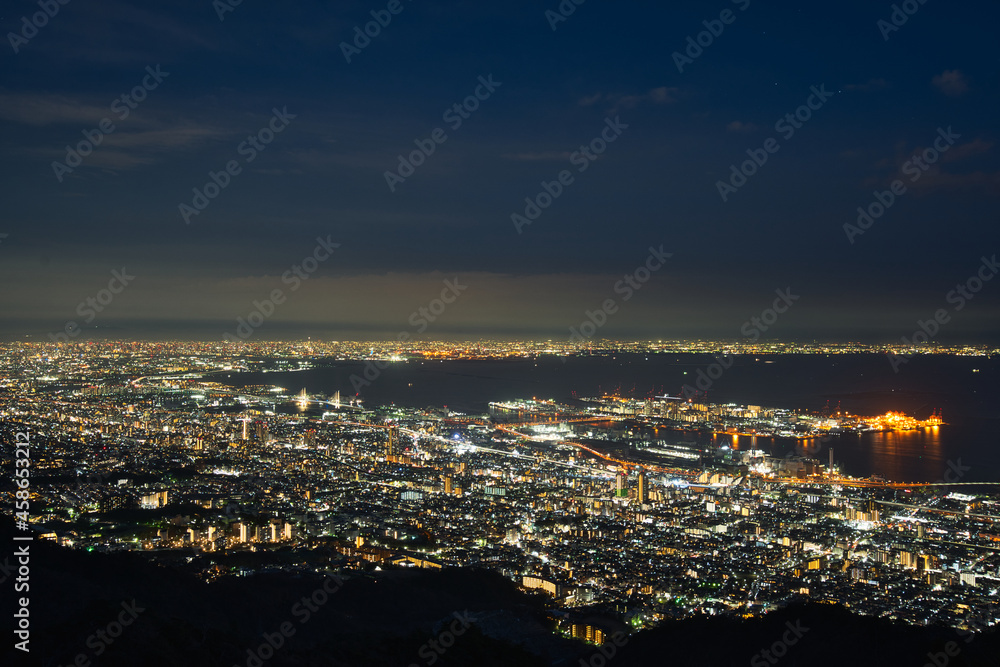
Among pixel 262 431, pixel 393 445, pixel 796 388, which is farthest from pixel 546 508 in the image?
pixel 796 388

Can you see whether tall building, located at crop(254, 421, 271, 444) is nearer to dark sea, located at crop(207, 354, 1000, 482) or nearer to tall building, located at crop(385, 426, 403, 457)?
tall building, located at crop(385, 426, 403, 457)

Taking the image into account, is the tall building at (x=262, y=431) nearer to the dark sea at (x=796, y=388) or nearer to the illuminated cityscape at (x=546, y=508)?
the illuminated cityscape at (x=546, y=508)

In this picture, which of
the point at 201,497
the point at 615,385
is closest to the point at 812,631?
the point at 201,497

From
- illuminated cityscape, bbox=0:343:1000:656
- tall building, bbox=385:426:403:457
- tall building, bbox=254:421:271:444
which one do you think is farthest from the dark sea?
tall building, bbox=254:421:271:444

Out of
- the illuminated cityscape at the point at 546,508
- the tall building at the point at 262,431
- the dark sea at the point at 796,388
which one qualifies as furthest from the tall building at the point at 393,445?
the dark sea at the point at 796,388

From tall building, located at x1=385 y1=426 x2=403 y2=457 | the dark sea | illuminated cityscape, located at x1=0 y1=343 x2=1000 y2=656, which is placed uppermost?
the dark sea

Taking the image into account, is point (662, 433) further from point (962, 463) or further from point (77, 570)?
point (77, 570)

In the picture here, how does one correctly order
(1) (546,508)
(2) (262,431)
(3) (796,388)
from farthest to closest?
(3) (796,388)
(2) (262,431)
(1) (546,508)

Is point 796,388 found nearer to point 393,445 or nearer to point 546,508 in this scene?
point 393,445
